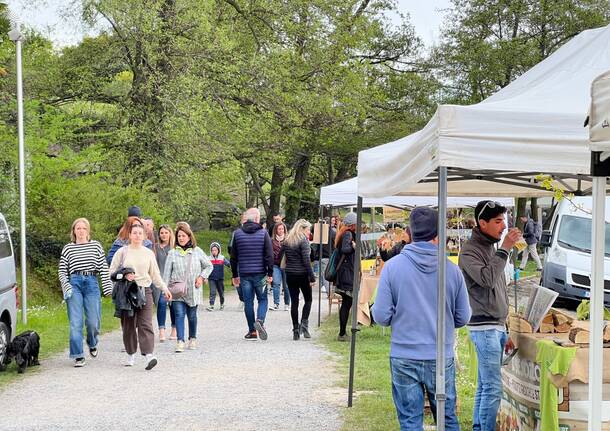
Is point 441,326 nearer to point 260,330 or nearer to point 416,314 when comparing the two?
point 416,314

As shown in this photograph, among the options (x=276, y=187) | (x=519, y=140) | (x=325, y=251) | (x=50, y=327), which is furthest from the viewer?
(x=276, y=187)

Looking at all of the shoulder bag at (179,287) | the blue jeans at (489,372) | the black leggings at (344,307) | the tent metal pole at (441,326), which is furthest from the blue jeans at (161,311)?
the tent metal pole at (441,326)

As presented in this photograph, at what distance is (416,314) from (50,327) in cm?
1186

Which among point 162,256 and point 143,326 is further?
point 162,256

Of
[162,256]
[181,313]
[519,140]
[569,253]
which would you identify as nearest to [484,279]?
[519,140]

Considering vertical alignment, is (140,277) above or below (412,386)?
above

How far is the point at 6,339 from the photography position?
39.0ft

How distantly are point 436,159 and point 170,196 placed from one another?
21.1 meters

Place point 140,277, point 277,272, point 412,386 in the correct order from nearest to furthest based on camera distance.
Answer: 1. point 412,386
2. point 140,277
3. point 277,272

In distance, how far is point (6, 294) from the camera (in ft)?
39.3

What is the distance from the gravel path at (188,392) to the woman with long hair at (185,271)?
0.60m

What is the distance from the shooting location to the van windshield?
19875mm

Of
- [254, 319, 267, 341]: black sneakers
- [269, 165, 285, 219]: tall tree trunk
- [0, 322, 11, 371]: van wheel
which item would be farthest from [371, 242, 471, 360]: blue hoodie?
[269, 165, 285, 219]: tall tree trunk

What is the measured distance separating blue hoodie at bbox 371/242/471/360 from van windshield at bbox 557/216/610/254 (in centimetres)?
1434
